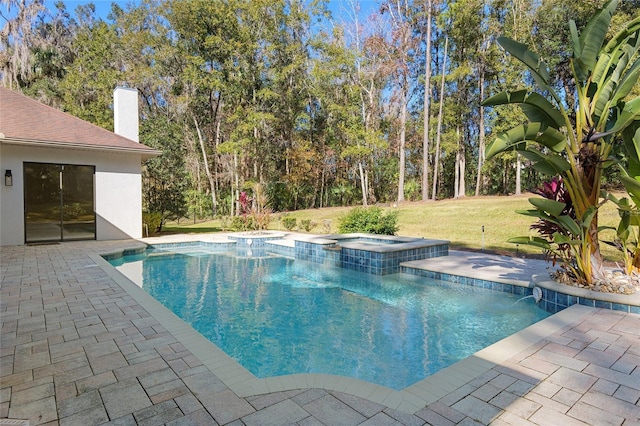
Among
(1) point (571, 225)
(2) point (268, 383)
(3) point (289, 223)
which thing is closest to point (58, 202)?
(3) point (289, 223)

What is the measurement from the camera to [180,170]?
15.4 m

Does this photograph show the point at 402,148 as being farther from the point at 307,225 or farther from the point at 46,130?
the point at 46,130

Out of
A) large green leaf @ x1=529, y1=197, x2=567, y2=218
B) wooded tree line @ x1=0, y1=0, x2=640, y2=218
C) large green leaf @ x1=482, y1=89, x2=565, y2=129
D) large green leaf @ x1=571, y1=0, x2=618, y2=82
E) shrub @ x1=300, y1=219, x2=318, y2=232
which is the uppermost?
wooded tree line @ x1=0, y1=0, x2=640, y2=218

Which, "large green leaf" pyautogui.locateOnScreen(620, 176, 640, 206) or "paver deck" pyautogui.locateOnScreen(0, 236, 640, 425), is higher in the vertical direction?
"large green leaf" pyautogui.locateOnScreen(620, 176, 640, 206)

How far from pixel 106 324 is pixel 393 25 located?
21.6 m

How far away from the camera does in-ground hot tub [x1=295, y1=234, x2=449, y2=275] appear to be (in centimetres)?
754

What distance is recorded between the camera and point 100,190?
11.0 meters

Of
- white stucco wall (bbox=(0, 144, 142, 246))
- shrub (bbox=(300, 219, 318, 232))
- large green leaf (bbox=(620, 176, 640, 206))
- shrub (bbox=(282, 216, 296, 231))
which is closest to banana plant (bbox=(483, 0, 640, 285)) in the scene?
large green leaf (bbox=(620, 176, 640, 206))

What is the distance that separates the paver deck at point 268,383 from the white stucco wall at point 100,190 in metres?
7.62

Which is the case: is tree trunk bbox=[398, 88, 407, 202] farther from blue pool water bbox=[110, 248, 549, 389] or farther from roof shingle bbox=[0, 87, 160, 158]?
Answer: roof shingle bbox=[0, 87, 160, 158]

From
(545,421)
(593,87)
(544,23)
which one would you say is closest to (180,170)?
(593,87)

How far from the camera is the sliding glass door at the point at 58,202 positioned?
1005 cm

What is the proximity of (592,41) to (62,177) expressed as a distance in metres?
12.8

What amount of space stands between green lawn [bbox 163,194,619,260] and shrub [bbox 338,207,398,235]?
1.77 meters
